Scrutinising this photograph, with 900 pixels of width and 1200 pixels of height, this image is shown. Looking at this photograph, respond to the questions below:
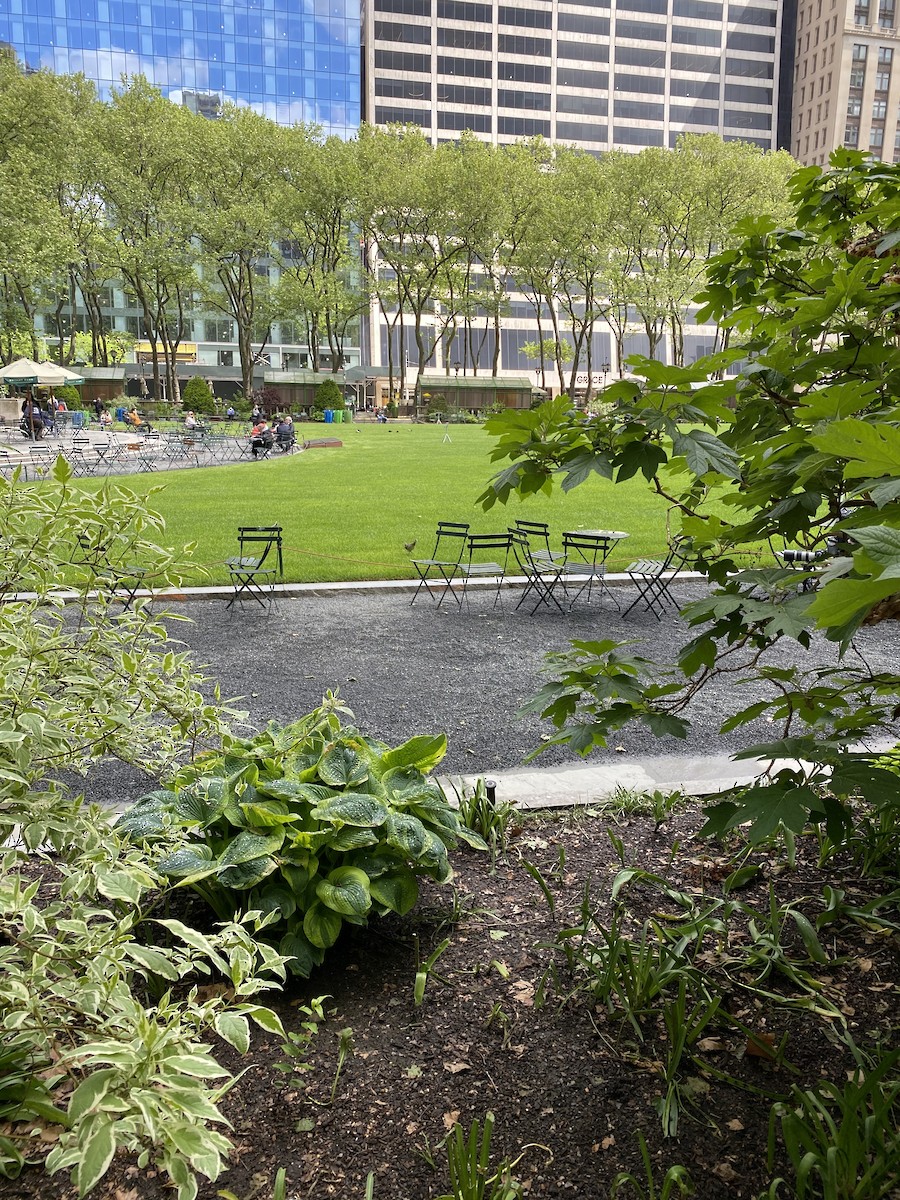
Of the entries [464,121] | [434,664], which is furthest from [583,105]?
[434,664]

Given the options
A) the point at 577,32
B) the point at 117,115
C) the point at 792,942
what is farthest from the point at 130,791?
the point at 577,32

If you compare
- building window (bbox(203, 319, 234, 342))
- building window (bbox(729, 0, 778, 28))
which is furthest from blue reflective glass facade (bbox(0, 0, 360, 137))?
building window (bbox(729, 0, 778, 28))

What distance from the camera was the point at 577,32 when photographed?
335 ft

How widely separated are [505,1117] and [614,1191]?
16.8 inches

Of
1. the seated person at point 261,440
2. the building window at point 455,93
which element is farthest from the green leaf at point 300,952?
the building window at point 455,93

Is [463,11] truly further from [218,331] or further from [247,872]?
[247,872]

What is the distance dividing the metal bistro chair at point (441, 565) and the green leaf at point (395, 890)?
767 cm

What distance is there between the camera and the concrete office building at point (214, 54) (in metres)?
82.4

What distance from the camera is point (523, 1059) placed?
9.39 ft

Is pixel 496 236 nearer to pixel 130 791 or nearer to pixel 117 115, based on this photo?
pixel 117 115

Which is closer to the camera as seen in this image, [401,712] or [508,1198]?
[508,1198]

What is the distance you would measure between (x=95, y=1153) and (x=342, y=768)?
6.43ft

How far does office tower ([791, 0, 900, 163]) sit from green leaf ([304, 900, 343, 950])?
113 meters

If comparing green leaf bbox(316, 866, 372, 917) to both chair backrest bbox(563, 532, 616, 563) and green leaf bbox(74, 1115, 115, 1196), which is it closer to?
green leaf bbox(74, 1115, 115, 1196)
